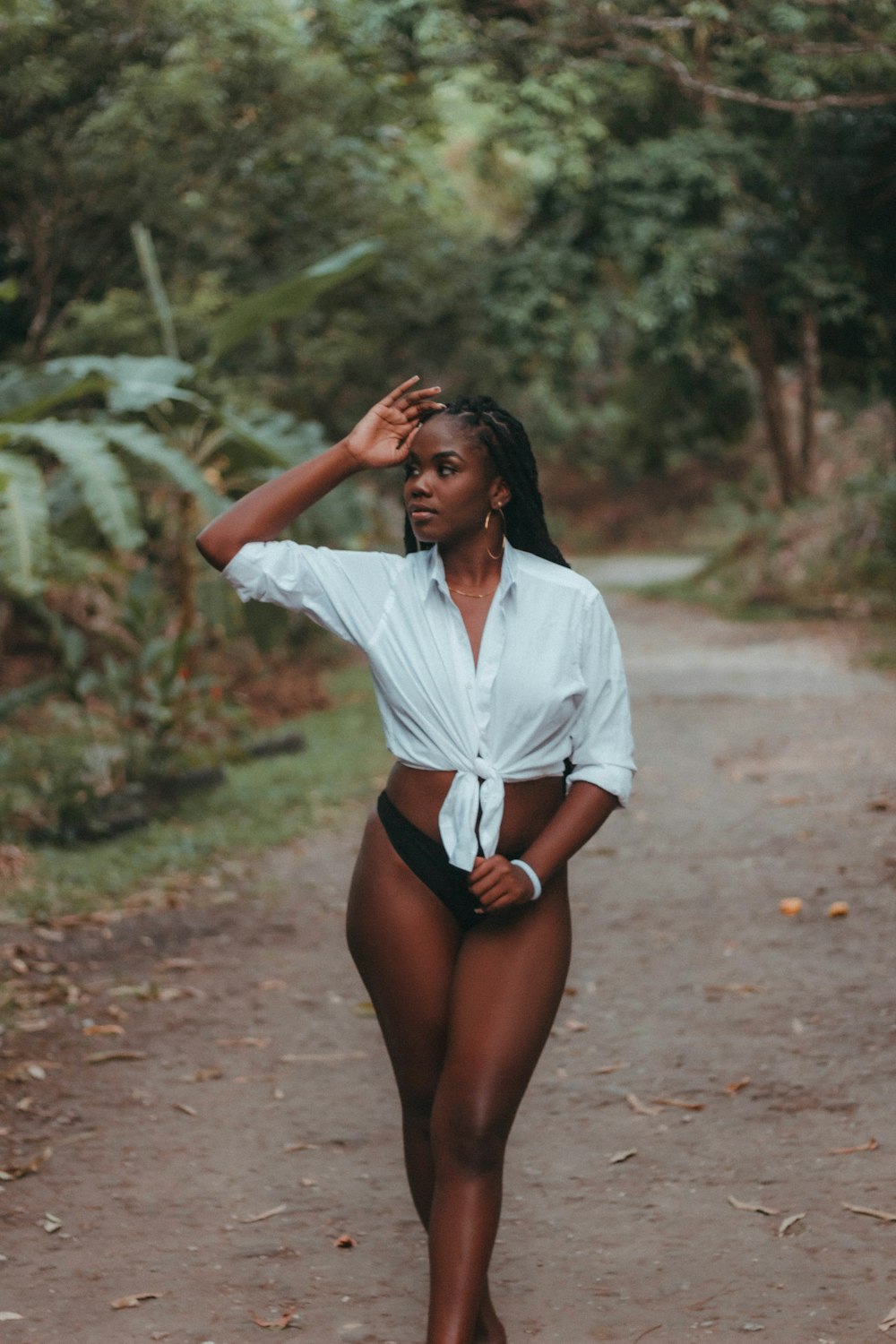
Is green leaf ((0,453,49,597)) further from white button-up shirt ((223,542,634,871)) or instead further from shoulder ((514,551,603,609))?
shoulder ((514,551,603,609))

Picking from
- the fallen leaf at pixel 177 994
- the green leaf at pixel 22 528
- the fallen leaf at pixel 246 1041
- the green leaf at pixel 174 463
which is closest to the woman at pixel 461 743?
the fallen leaf at pixel 246 1041

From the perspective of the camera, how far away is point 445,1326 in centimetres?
286

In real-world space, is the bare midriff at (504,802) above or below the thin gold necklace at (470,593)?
below

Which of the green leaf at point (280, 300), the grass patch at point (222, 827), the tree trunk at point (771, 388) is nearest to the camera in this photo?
the grass patch at point (222, 827)

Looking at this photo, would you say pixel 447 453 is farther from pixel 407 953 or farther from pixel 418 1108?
pixel 418 1108

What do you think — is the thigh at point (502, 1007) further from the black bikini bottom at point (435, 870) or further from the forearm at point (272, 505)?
the forearm at point (272, 505)

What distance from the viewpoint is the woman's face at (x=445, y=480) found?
3057 millimetres

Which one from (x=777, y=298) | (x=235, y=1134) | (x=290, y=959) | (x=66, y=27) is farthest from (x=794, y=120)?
(x=235, y=1134)

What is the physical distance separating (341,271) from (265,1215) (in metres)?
6.33

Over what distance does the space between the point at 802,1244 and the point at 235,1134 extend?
1.81m

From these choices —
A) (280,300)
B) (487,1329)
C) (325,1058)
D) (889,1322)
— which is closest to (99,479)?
(280,300)

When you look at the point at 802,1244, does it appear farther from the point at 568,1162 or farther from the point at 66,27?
the point at 66,27

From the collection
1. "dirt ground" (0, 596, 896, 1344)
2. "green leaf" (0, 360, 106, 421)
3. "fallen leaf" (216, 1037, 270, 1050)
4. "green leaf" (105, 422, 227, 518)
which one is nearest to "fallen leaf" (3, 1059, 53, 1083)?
"dirt ground" (0, 596, 896, 1344)

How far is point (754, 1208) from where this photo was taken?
12.9 feet
